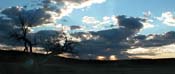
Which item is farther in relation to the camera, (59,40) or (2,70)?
(59,40)

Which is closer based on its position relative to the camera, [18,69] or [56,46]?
[18,69]

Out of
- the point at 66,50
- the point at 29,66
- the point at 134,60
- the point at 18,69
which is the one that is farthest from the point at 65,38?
the point at 134,60

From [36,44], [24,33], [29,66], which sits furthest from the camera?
[36,44]

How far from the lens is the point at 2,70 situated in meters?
38.5

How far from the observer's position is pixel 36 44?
57.3 meters

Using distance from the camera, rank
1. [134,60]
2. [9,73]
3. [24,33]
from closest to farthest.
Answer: [9,73]
[24,33]
[134,60]

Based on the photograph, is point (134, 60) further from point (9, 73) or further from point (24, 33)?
point (9, 73)

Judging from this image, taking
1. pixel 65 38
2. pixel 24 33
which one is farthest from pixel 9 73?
pixel 65 38

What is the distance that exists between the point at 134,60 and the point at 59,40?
132 ft

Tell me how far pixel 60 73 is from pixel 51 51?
Answer: 2622 cm

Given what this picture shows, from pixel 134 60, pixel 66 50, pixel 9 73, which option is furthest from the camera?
pixel 134 60

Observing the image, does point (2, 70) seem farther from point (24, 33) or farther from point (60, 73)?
point (24, 33)

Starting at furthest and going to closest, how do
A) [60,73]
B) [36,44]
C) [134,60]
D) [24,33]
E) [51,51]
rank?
[134,60]
[51,51]
[36,44]
[24,33]
[60,73]

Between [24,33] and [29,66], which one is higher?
[24,33]
